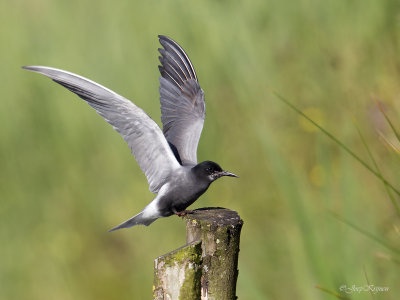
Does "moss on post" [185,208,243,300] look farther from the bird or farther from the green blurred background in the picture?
the green blurred background

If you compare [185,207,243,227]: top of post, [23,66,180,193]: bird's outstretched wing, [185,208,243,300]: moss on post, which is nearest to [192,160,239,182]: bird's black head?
[23,66,180,193]: bird's outstretched wing

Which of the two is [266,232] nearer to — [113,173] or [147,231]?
[147,231]

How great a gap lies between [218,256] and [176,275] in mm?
187

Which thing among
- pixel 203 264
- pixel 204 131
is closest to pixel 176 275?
pixel 203 264

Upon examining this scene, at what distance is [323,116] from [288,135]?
0.90 feet

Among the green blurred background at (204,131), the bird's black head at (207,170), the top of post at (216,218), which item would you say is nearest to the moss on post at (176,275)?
the top of post at (216,218)

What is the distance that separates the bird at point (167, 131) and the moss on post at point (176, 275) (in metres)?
0.63

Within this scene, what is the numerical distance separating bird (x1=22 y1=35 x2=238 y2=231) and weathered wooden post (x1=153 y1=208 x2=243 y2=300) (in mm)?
435

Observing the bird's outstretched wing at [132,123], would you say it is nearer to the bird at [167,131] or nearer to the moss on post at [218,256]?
the bird at [167,131]

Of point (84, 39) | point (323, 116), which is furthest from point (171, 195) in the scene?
point (84, 39)

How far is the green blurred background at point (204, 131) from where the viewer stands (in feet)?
12.9

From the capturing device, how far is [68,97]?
4.70 m

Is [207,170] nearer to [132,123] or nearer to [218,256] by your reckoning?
[132,123]

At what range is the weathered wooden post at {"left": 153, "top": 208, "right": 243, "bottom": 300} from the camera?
2068mm
